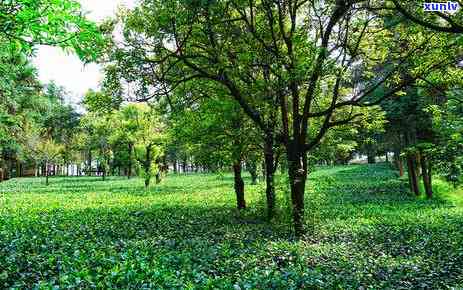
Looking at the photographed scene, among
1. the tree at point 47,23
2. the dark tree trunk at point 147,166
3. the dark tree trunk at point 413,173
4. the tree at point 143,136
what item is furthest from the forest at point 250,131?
the tree at point 143,136

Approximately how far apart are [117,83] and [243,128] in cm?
595

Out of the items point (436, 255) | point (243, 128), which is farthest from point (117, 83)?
point (436, 255)

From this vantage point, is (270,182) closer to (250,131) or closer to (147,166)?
(250,131)

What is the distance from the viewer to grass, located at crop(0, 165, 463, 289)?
26.1 feet

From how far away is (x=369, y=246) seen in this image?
13.9 m

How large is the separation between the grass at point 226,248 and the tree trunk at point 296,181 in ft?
1.47

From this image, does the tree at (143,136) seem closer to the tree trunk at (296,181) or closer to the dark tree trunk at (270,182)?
the dark tree trunk at (270,182)

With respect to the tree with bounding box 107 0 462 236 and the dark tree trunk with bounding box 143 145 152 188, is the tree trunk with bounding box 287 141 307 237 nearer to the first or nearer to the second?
the tree with bounding box 107 0 462 236

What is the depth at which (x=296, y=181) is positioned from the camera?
15.0 m

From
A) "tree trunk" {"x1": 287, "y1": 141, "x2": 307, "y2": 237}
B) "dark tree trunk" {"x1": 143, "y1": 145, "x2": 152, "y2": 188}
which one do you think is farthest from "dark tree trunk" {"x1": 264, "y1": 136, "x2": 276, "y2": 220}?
"dark tree trunk" {"x1": 143, "y1": 145, "x2": 152, "y2": 188}

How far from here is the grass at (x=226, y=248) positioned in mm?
7965

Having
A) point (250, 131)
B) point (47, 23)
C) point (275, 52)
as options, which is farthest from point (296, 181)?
point (47, 23)

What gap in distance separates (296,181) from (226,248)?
4866 mm

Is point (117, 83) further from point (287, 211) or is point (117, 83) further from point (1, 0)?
point (1, 0)
